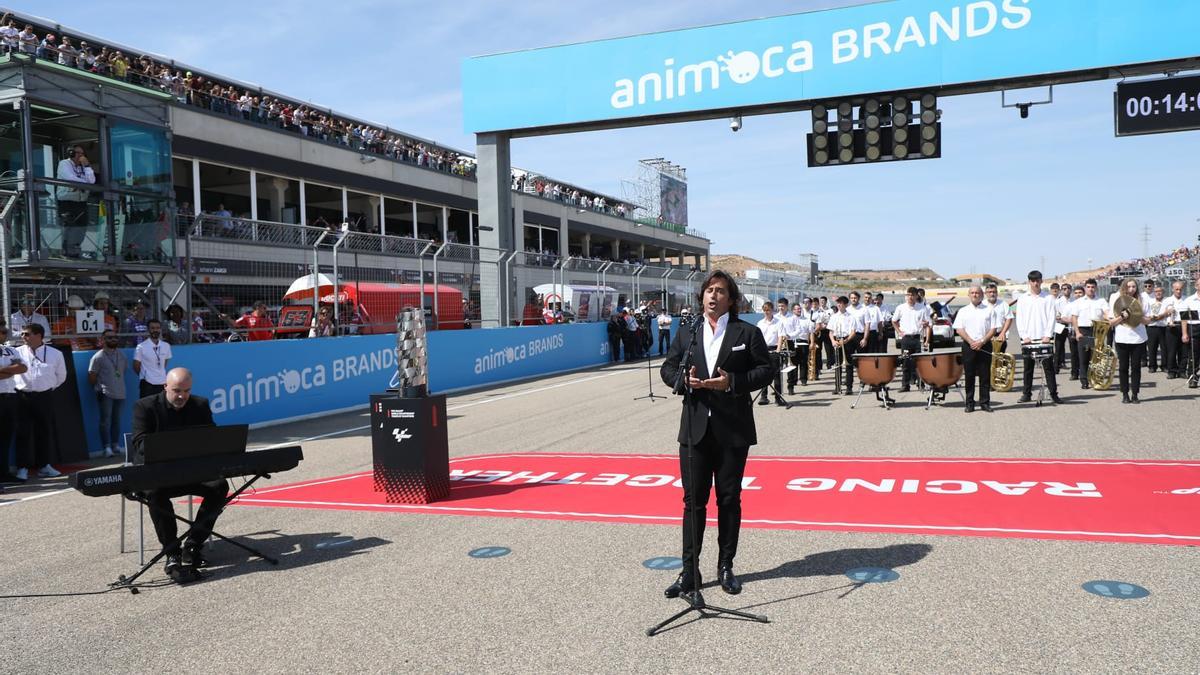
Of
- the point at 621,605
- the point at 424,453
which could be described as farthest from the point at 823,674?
the point at 424,453

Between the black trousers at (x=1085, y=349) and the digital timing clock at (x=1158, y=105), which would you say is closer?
the digital timing clock at (x=1158, y=105)

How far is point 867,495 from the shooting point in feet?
24.2

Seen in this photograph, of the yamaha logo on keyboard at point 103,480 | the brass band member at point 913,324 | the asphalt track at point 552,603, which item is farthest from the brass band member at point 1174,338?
the yamaha logo on keyboard at point 103,480

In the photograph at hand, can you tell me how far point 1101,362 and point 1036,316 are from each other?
2.65 metres

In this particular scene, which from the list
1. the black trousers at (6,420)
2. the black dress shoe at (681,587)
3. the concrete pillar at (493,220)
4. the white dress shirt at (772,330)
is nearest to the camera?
the black dress shoe at (681,587)

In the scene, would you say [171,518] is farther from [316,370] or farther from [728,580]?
[316,370]

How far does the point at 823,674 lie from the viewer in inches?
149

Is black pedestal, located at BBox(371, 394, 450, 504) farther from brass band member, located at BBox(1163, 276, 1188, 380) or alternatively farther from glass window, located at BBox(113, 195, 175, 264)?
brass band member, located at BBox(1163, 276, 1188, 380)

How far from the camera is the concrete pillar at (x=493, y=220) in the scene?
70.7ft

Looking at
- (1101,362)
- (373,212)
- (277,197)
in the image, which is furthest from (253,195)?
(1101,362)

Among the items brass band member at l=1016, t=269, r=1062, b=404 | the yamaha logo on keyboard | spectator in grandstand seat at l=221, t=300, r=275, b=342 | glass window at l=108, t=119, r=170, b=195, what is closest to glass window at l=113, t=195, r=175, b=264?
glass window at l=108, t=119, r=170, b=195

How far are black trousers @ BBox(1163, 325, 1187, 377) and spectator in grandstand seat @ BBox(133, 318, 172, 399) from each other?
16.6 metres

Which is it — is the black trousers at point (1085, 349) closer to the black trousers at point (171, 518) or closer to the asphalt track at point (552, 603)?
the asphalt track at point (552, 603)

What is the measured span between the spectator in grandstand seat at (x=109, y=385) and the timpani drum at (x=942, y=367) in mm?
10905
